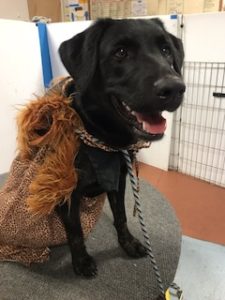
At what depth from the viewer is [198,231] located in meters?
1.37

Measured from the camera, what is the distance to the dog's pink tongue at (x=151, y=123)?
2.08 ft

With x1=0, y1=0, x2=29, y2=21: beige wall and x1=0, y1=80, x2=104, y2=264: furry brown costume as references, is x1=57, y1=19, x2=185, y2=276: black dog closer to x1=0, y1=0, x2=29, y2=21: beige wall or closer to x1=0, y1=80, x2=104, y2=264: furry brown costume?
x1=0, y1=80, x2=104, y2=264: furry brown costume

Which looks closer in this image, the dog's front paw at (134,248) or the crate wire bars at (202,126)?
the dog's front paw at (134,248)

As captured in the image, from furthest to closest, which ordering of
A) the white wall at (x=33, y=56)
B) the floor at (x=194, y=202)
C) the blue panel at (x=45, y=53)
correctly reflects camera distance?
the blue panel at (x=45, y=53)
the white wall at (x=33, y=56)
the floor at (x=194, y=202)

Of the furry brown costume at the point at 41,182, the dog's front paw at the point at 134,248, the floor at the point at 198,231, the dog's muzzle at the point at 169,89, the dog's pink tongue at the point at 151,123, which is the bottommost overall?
the floor at the point at 198,231

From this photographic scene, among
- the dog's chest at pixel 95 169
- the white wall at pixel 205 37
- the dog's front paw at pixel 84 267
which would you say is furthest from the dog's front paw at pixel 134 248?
the white wall at pixel 205 37

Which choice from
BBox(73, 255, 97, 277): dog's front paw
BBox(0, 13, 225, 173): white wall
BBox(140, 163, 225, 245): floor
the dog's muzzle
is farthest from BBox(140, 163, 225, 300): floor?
the dog's muzzle

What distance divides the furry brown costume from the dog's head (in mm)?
74

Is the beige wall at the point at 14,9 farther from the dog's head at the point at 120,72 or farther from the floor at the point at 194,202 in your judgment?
the dog's head at the point at 120,72

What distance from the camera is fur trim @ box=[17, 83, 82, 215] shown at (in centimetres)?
71

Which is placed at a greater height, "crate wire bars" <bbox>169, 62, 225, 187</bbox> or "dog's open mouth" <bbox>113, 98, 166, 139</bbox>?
"dog's open mouth" <bbox>113, 98, 166, 139</bbox>

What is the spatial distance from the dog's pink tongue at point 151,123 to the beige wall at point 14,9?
2.20m

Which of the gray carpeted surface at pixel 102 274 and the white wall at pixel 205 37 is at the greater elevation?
the white wall at pixel 205 37

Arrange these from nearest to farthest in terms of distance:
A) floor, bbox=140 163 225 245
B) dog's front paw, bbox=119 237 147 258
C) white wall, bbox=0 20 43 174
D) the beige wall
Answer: dog's front paw, bbox=119 237 147 258 < floor, bbox=140 163 225 245 < white wall, bbox=0 20 43 174 < the beige wall
